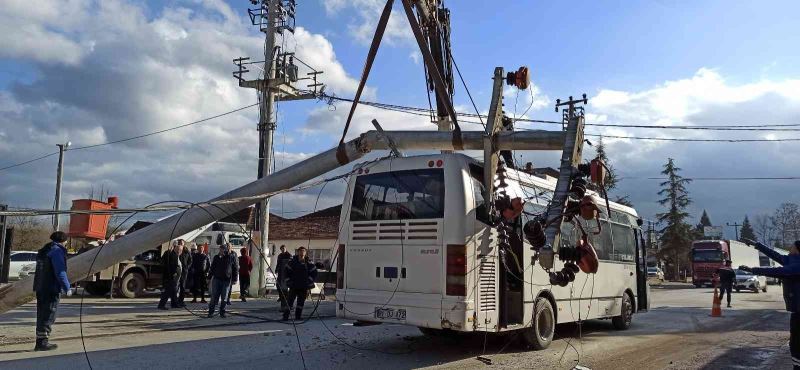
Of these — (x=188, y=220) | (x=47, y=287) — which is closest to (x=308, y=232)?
(x=188, y=220)

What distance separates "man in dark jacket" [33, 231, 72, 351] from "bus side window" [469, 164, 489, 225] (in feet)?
20.3

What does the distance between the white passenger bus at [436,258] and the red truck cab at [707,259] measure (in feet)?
125

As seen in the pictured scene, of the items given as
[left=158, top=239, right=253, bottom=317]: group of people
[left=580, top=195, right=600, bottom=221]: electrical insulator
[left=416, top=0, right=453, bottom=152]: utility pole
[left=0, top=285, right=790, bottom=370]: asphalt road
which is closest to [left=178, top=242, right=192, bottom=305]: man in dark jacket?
[left=158, top=239, right=253, bottom=317]: group of people

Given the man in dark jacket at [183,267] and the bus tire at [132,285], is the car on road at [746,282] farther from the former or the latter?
the bus tire at [132,285]

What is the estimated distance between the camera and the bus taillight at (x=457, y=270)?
7848mm

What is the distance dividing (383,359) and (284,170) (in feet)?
16.1

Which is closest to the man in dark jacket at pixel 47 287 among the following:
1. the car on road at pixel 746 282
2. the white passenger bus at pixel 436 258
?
the white passenger bus at pixel 436 258

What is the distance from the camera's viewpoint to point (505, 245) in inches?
347

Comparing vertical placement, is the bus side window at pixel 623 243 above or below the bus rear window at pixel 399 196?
below

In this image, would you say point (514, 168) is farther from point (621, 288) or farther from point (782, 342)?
point (782, 342)

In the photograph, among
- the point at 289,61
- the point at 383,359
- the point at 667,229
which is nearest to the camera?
the point at 383,359

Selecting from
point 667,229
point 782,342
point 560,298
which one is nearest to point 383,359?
point 560,298

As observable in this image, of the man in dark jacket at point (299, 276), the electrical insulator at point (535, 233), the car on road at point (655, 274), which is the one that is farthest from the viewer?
the car on road at point (655, 274)

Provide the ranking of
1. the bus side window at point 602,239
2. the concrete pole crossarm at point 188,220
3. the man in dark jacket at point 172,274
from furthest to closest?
the man in dark jacket at point 172,274 → the bus side window at point 602,239 → the concrete pole crossarm at point 188,220
